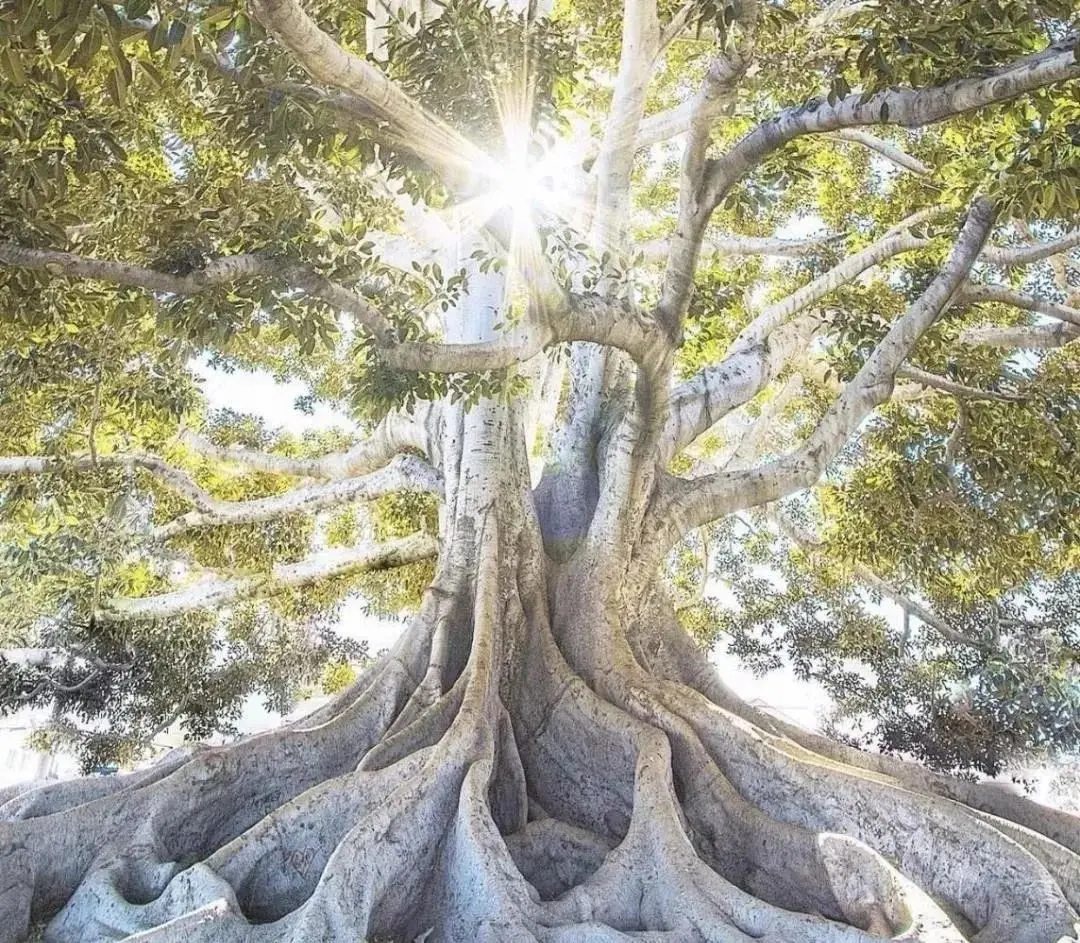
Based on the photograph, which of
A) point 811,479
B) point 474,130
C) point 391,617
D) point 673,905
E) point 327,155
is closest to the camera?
point 673,905

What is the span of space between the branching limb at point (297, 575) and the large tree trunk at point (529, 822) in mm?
2223

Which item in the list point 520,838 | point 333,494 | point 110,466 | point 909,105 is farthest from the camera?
point 110,466

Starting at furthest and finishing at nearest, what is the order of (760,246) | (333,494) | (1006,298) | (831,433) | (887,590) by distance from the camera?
(887,590) < (760,246) < (333,494) < (1006,298) < (831,433)

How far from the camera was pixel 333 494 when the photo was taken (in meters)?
7.16

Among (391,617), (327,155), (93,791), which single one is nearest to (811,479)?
(327,155)

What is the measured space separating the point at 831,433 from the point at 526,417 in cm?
227

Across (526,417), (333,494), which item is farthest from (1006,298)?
(333,494)

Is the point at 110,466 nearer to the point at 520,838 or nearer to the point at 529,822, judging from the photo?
the point at 529,822

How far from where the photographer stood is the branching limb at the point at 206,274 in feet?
11.7

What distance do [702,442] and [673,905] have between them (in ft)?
29.5

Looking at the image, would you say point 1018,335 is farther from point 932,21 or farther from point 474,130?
point 474,130

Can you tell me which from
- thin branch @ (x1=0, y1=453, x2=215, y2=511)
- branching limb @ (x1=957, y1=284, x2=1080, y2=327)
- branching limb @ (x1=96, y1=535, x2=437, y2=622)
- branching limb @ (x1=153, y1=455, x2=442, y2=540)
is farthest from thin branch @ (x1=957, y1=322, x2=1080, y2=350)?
thin branch @ (x1=0, y1=453, x2=215, y2=511)

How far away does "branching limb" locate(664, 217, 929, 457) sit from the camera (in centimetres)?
596

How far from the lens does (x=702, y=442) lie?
38.4ft
